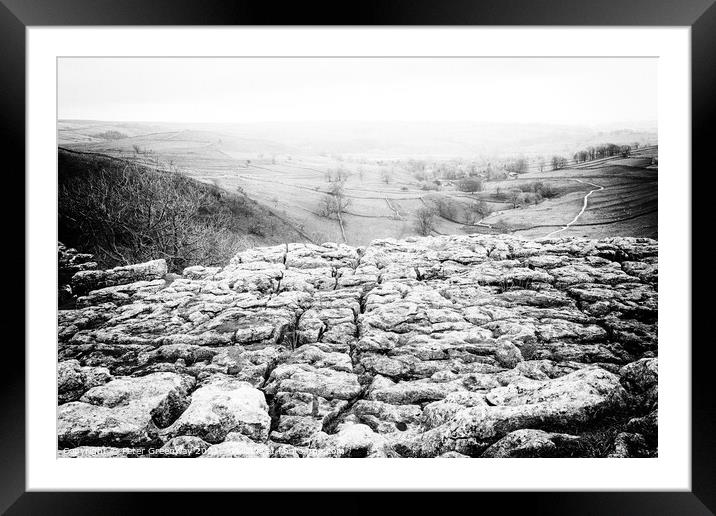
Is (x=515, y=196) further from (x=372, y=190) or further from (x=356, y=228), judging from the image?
(x=356, y=228)

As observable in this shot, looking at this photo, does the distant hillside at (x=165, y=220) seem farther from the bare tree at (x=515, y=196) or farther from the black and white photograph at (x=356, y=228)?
the bare tree at (x=515, y=196)

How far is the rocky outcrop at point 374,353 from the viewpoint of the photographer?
2543mm

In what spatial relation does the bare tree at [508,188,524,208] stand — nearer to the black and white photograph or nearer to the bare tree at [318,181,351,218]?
the black and white photograph

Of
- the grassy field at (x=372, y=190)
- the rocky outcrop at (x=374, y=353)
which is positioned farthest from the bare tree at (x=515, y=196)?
the rocky outcrop at (x=374, y=353)

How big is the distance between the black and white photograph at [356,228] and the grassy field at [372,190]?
0.01 meters

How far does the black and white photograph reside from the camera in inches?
106

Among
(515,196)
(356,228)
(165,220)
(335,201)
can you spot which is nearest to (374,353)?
(356,228)

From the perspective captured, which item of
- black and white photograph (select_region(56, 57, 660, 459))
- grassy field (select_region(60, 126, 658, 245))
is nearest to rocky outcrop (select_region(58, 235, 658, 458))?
black and white photograph (select_region(56, 57, 660, 459))

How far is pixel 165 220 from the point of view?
2816 millimetres

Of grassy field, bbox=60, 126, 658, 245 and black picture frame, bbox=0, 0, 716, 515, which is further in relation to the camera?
grassy field, bbox=60, 126, 658, 245

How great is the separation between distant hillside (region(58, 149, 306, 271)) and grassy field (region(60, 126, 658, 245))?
79 millimetres

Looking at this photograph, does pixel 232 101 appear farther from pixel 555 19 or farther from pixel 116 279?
pixel 555 19

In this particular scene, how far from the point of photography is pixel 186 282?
2846 mm
